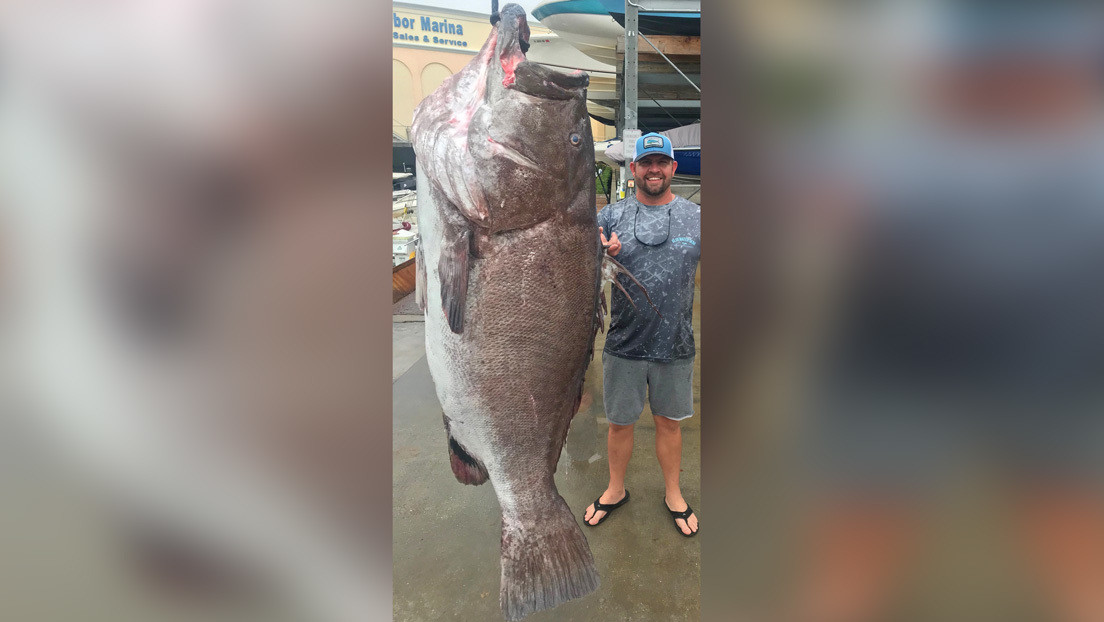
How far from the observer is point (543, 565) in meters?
1.26

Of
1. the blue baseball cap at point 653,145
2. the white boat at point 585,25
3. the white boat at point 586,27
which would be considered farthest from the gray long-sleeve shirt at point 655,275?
the white boat at point 586,27

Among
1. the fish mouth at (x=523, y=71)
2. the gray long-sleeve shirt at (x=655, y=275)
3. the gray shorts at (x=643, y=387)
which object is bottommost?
the gray shorts at (x=643, y=387)

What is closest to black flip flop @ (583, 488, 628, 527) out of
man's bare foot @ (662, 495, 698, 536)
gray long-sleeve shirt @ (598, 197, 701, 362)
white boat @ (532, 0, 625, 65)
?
man's bare foot @ (662, 495, 698, 536)

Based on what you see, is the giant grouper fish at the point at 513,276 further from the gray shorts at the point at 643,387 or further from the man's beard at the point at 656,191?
the gray shorts at the point at 643,387

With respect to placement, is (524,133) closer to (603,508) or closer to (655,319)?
(655,319)

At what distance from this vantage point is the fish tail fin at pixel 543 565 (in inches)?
48.5

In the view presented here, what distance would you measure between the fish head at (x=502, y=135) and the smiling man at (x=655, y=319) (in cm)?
99

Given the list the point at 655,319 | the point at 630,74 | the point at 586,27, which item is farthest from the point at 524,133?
the point at 586,27

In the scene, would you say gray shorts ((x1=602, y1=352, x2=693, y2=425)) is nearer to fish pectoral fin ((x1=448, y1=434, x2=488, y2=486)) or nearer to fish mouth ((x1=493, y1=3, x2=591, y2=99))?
fish pectoral fin ((x1=448, y1=434, x2=488, y2=486))

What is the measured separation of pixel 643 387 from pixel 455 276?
59.5 inches

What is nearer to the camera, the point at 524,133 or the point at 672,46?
the point at 524,133
